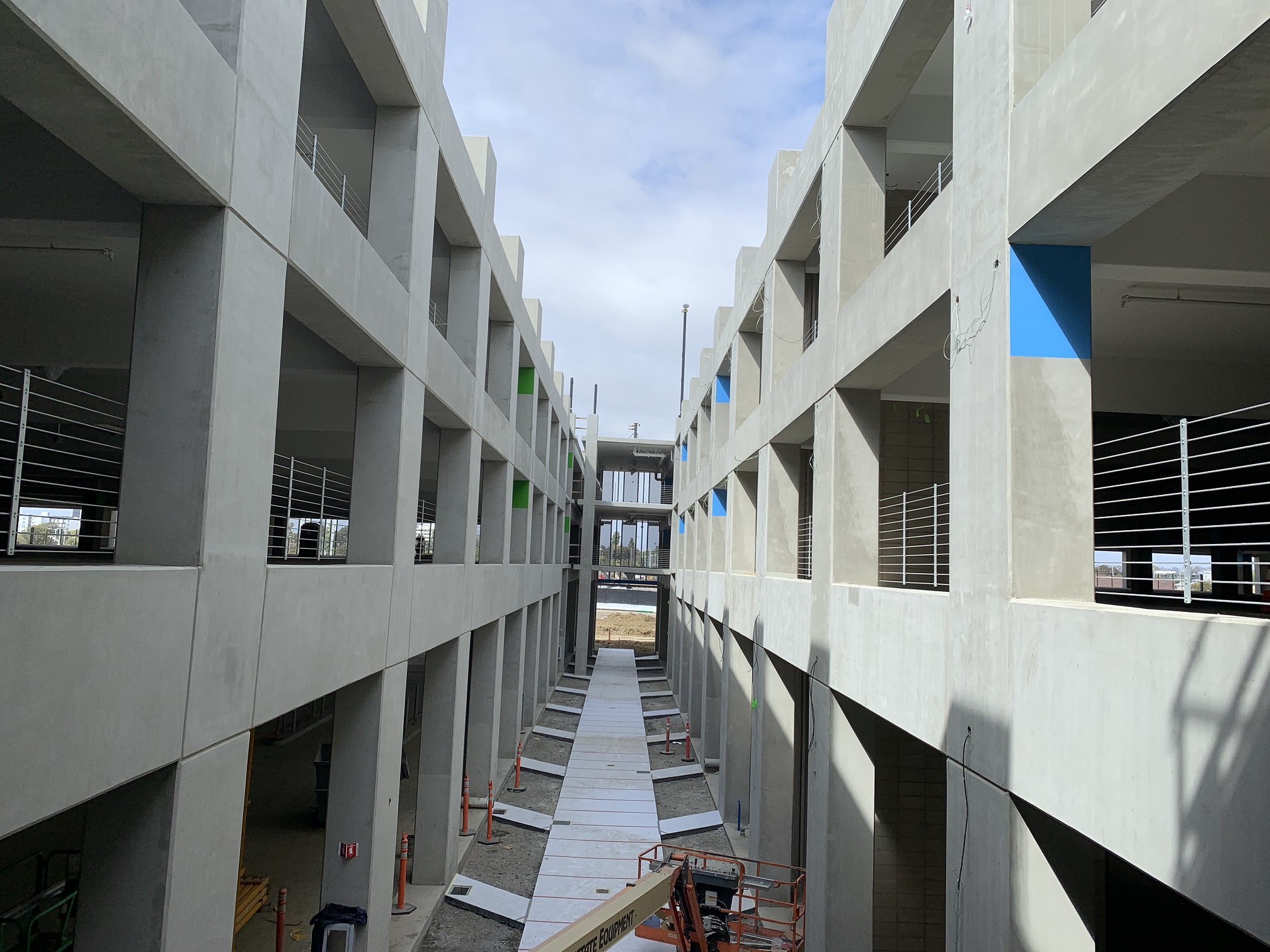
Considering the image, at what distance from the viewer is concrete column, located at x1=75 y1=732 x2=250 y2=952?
536cm

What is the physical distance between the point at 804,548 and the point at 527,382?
9.78 m

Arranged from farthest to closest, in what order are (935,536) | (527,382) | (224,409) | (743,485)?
(527,382) < (743,485) < (935,536) < (224,409)

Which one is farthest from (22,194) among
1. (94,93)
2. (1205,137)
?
(1205,137)

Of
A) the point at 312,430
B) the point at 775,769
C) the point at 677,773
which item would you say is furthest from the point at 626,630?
the point at 775,769

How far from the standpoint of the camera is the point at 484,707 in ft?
59.1

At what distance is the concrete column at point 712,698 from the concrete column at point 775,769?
25.5ft

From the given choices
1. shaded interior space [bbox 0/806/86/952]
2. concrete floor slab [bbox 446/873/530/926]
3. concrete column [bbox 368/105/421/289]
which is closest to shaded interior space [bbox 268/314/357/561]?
concrete column [bbox 368/105/421/289]

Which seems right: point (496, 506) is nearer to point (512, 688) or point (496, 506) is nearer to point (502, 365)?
point (502, 365)

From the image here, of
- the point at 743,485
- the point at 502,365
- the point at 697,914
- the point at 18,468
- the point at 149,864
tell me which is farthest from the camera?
the point at 743,485

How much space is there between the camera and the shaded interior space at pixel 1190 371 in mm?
5820

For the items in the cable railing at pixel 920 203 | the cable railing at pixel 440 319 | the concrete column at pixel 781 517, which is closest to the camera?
the cable railing at pixel 920 203

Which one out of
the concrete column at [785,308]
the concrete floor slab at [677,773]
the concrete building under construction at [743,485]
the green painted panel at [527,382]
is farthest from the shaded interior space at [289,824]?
the green painted panel at [527,382]

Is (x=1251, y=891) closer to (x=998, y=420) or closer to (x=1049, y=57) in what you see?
(x=998, y=420)

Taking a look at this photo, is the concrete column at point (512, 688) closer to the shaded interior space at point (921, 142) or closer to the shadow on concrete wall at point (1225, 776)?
the shaded interior space at point (921, 142)
